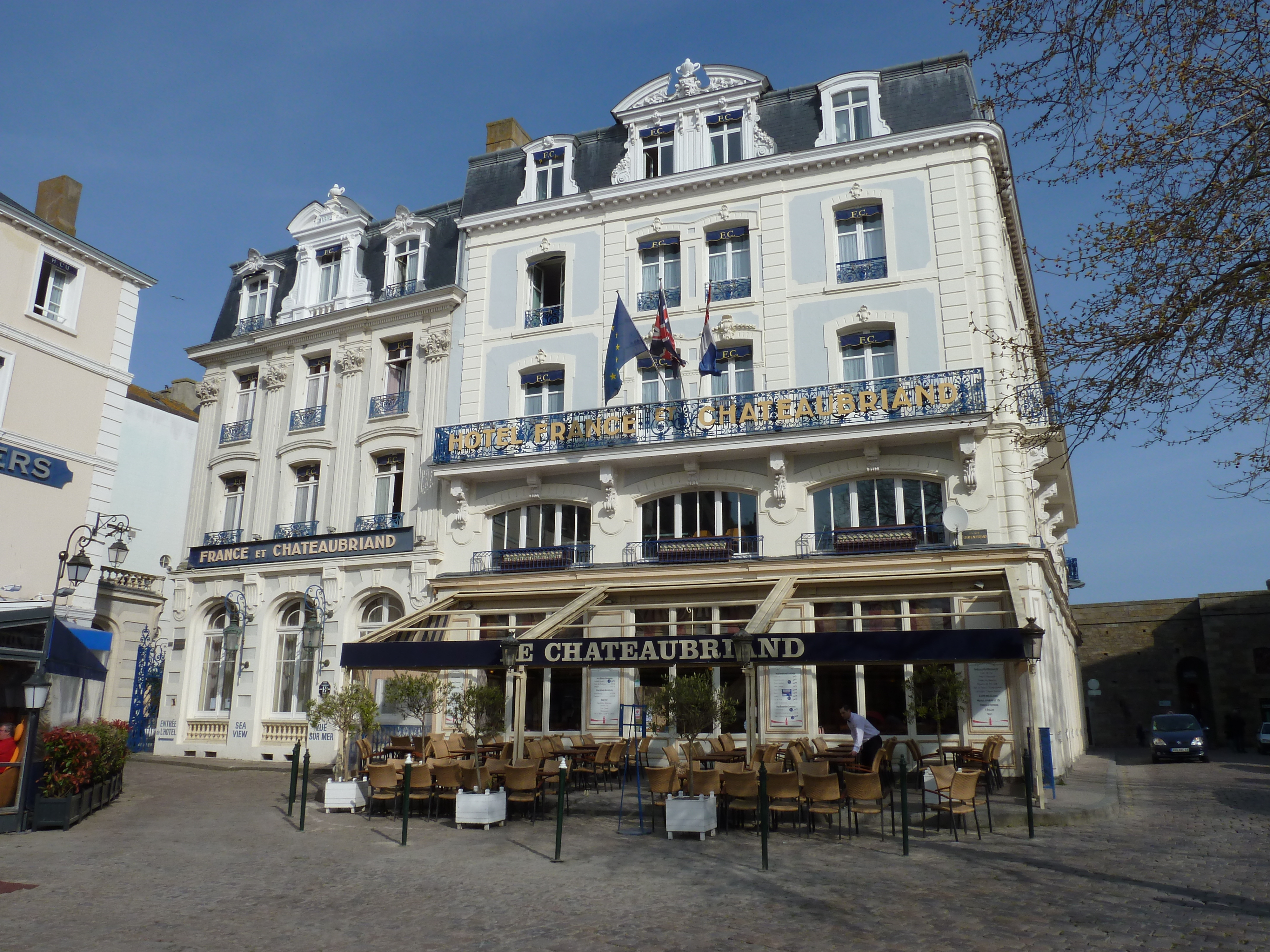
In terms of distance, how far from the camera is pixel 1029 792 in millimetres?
11453

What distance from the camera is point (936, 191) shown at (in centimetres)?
1939

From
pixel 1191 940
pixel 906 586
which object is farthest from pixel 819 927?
pixel 906 586

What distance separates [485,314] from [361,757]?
11.1 meters

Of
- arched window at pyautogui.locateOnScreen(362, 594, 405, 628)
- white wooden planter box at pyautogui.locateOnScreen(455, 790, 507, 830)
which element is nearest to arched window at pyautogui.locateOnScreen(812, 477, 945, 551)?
white wooden planter box at pyautogui.locateOnScreen(455, 790, 507, 830)

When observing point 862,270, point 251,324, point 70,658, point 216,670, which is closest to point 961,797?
point 862,270

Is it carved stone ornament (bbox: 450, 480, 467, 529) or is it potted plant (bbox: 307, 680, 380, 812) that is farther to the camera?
carved stone ornament (bbox: 450, 480, 467, 529)

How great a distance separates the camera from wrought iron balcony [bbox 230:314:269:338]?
85.0ft

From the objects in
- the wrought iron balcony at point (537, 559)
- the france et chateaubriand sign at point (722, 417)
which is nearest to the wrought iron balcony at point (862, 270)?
the france et chateaubriand sign at point (722, 417)

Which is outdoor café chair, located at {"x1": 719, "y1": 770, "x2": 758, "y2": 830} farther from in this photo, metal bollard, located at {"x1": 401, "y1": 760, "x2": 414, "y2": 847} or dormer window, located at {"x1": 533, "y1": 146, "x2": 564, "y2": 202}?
dormer window, located at {"x1": 533, "y1": 146, "x2": 564, "y2": 202}

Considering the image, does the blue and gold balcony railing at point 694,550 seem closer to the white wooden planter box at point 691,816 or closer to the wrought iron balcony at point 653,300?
the wrought iron balcony at point 653,300

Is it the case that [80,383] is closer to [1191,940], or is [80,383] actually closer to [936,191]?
[936,191]

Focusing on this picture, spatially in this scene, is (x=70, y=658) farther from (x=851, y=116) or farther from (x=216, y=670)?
(x=851, y=116)

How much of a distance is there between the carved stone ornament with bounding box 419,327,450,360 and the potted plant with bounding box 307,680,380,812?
32.0 feet

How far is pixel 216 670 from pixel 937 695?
1792cm
